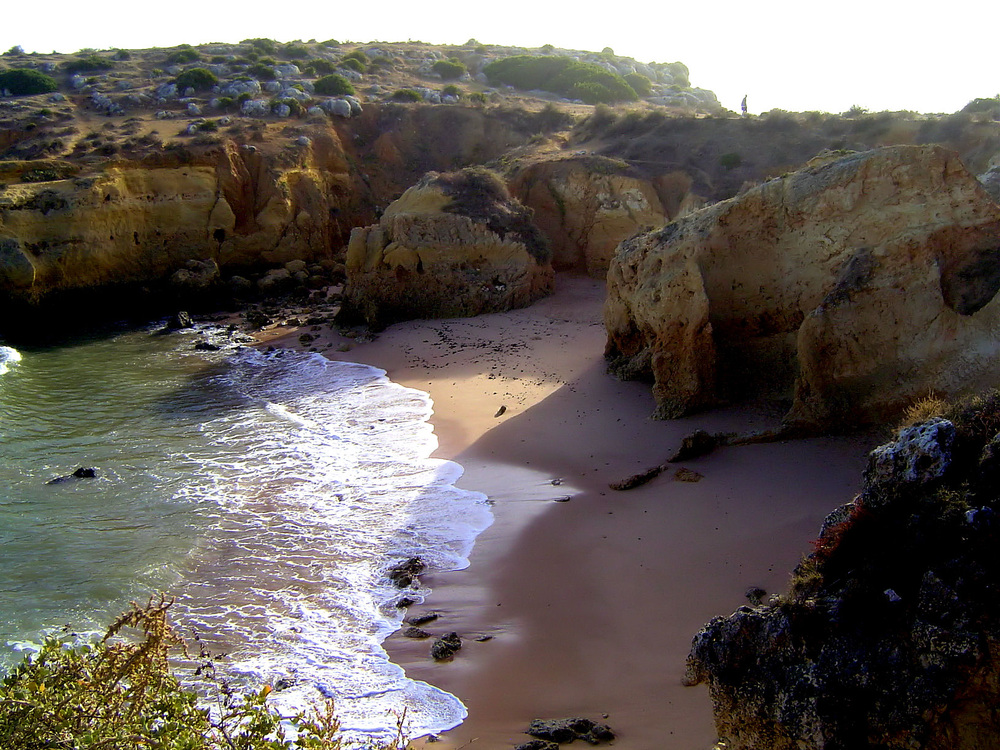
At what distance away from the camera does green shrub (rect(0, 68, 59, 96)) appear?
109ft

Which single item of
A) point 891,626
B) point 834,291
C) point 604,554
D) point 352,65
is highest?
point 352,65

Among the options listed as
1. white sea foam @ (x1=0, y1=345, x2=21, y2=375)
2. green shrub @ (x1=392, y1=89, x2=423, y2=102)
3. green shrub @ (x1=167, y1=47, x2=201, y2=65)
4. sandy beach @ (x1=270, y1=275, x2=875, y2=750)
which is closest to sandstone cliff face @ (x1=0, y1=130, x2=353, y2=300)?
white sea foam @ (x1=0, y1=345, x2=21, y2=375)

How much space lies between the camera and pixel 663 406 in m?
11.0

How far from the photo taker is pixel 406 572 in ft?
26.5

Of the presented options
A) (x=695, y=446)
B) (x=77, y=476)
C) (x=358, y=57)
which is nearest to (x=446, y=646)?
Result: (x=695, y=446)

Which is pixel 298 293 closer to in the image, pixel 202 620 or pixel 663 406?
pixel 663 406

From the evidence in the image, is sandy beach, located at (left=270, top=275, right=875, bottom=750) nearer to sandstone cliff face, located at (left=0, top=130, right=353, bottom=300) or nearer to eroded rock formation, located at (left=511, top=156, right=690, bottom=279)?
eroded rock formation, located at (left=511, top=156, right=690, bottom=279)

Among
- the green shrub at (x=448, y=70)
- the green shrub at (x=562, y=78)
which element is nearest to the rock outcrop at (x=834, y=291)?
the green shrub at (x=562, y=78)

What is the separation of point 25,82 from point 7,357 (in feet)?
69.7

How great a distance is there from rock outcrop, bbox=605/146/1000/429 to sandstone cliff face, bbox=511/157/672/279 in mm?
10567

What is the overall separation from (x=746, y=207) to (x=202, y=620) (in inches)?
335

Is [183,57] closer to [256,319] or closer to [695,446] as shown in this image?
[256,319]

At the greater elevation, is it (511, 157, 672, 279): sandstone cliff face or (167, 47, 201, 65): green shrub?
(167, 47, 201, 65): green shrub

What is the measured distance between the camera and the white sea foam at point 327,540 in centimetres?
630
